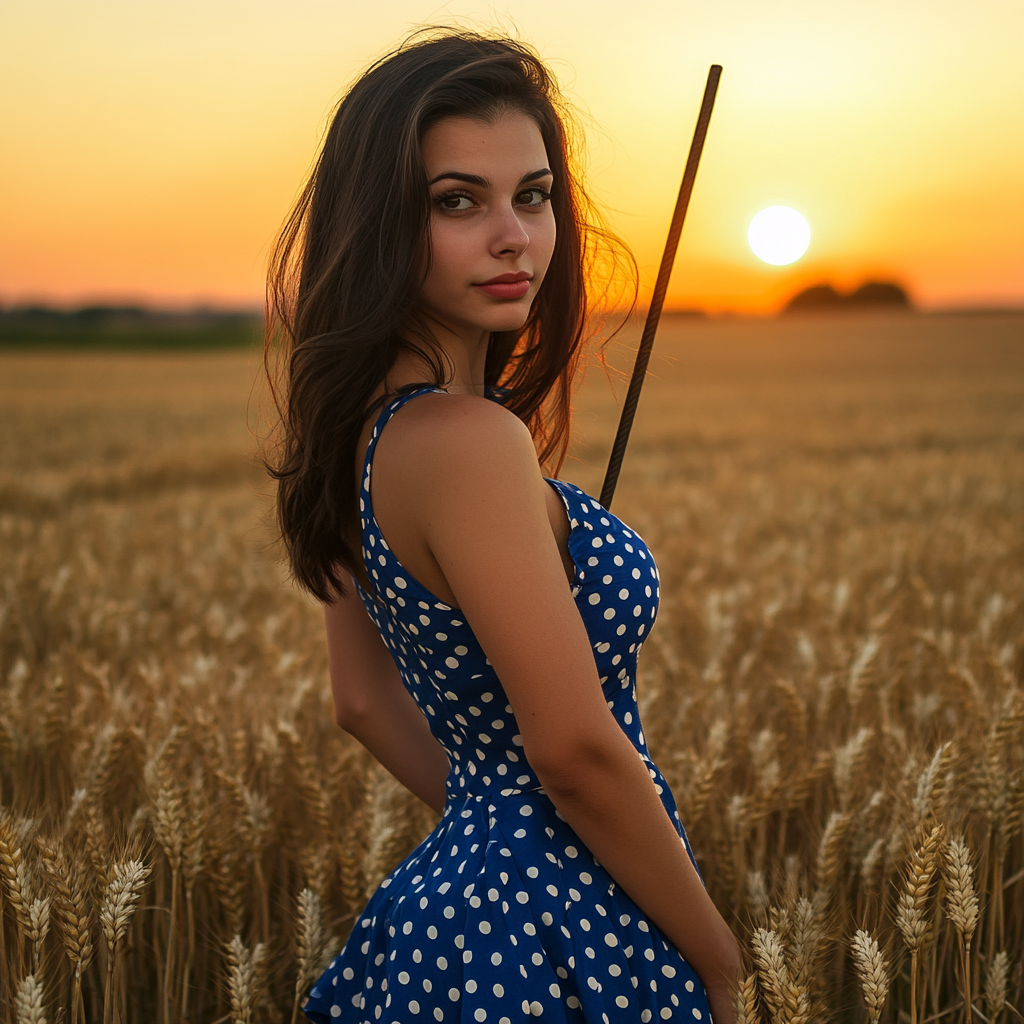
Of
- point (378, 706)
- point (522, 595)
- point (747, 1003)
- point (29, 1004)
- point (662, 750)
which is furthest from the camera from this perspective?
point (662, 750)

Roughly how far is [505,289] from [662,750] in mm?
1693

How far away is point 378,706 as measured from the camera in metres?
1.73

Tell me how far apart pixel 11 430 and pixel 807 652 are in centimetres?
1335

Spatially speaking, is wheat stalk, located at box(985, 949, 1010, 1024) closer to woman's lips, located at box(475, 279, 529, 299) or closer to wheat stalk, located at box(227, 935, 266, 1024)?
wheat stalk, located at box(227, 935, 266, 1024)

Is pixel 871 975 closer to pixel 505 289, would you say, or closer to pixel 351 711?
pixel 351 711

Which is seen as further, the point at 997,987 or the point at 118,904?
the point at 997,987

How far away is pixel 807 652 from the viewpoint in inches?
123

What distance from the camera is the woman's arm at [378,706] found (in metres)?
1.72

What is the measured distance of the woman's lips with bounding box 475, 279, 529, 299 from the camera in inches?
51.3

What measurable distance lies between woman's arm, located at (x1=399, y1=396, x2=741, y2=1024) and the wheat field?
0.36 m

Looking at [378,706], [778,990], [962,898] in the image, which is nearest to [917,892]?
[962,898]

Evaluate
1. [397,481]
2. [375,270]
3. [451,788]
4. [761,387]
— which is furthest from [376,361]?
[761,387]

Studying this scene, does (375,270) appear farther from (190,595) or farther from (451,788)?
(190,595)

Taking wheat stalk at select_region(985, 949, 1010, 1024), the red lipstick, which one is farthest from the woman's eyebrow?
wheat stalk at select_region(985, 949, 1010, 1024)
